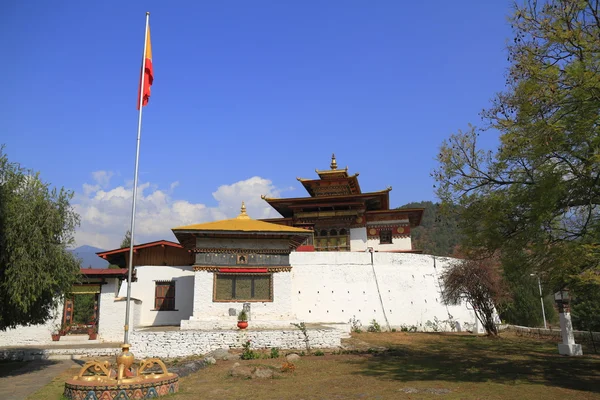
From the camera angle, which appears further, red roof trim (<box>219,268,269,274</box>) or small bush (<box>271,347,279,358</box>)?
red roof trim (<box>219,268,269,274</box>)

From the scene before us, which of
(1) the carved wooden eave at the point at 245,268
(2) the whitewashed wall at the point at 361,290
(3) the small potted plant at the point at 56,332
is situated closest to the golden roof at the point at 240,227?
(1) the carved wooden eave at the point at 245,268

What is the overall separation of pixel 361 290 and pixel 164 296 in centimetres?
1009

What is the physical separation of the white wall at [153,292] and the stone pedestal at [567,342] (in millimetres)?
16124

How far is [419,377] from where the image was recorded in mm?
12164

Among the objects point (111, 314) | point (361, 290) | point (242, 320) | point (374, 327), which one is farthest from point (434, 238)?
point (111, 314)

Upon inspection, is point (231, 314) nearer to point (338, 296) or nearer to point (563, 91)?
point (338, 296)

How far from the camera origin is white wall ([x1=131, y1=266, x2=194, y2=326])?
22.8 metres

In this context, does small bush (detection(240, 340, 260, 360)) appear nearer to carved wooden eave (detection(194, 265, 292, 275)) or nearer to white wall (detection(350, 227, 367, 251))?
carved wooden eave (detection(194, 265, 292, 275))

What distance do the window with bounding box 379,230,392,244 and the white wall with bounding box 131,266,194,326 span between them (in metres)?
14.2

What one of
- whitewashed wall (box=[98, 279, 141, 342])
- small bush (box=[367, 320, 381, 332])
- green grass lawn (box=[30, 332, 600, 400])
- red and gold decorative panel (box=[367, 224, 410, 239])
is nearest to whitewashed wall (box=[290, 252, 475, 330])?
small bush (box=[367, 320, 381, 332])

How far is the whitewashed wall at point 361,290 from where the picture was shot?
2350 centimetres

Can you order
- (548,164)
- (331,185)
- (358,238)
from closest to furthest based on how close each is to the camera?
(548,164) < (358,238) < (331,185)

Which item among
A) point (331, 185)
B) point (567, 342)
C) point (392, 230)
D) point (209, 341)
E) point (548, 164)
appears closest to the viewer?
point (548, 164)

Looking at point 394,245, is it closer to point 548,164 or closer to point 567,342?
point 567,342
